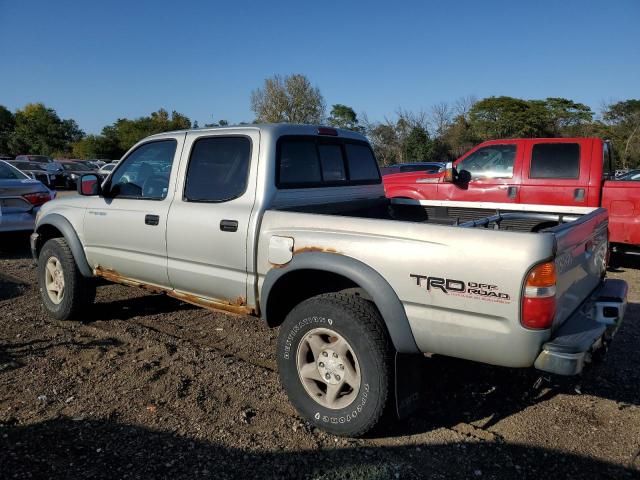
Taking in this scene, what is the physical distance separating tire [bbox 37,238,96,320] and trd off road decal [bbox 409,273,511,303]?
358 centimetres

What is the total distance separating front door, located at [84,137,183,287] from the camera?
13.8ft

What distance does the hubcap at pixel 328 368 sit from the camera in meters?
3.04

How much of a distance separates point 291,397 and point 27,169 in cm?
2344

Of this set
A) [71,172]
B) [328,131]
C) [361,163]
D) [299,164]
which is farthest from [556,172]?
[71,172]

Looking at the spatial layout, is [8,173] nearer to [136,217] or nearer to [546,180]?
[136,217]

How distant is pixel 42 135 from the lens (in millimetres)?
57688

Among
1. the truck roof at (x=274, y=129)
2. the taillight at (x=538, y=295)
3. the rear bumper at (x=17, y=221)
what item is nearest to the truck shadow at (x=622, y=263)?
the truck roof at (x=274, y=129)

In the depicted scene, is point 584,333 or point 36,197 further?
point 36,197

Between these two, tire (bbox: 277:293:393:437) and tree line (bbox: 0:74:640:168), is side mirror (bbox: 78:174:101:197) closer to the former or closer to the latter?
tire (bbox: 277:293:393:437)

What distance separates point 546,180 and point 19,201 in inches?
329

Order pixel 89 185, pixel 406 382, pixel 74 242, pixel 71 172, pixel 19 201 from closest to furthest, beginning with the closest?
pixel 406 382, pixel 89 185, pixel 74 242, pixel 19 201, pixel 71 172

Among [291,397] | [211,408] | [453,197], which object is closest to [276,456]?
[291,397]

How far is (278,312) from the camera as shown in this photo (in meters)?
3.55

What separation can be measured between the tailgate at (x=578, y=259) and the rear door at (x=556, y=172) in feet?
12.4
